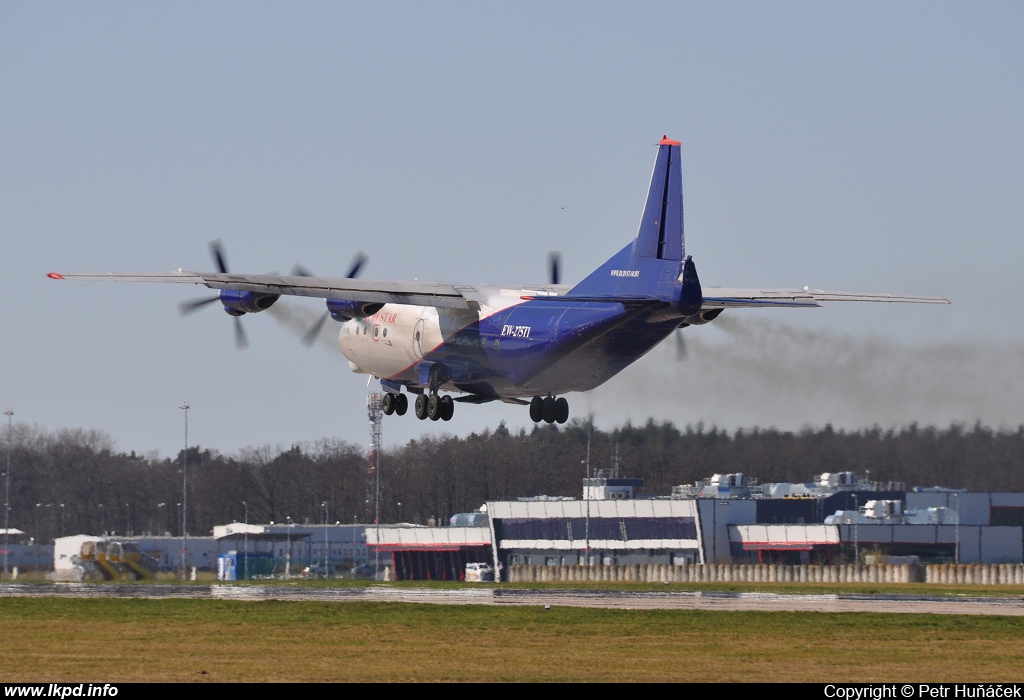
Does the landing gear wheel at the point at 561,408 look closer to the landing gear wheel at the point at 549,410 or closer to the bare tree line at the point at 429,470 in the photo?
the landing gear wheel at the point at 549,410

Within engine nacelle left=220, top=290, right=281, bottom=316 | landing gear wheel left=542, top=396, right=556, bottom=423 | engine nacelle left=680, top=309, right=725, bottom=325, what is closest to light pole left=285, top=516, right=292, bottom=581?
engine nacelle left=220, top=290, right=281, bottom=316

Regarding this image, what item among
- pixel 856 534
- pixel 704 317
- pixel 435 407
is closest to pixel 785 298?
pixel 704 317

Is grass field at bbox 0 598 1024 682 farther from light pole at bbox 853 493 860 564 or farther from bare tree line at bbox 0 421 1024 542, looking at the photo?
light pole at bbox 853 493 860 564

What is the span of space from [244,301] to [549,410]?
1032 centimetres

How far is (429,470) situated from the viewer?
9269cm

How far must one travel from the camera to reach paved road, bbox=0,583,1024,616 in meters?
44.2

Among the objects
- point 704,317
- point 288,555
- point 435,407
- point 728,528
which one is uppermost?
point 704,317

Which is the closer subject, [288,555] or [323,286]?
[323,286]

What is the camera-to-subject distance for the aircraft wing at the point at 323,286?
41500 millimetres

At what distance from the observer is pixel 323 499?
327ft

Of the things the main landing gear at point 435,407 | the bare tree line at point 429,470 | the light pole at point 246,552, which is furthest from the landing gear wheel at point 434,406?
the light pole at point 246,552

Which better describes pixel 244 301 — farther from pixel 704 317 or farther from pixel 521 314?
pixel 704 317

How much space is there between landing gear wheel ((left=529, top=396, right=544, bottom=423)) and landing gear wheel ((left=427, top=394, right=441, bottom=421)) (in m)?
3.02

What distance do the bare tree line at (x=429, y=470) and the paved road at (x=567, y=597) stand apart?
42.9 feet
